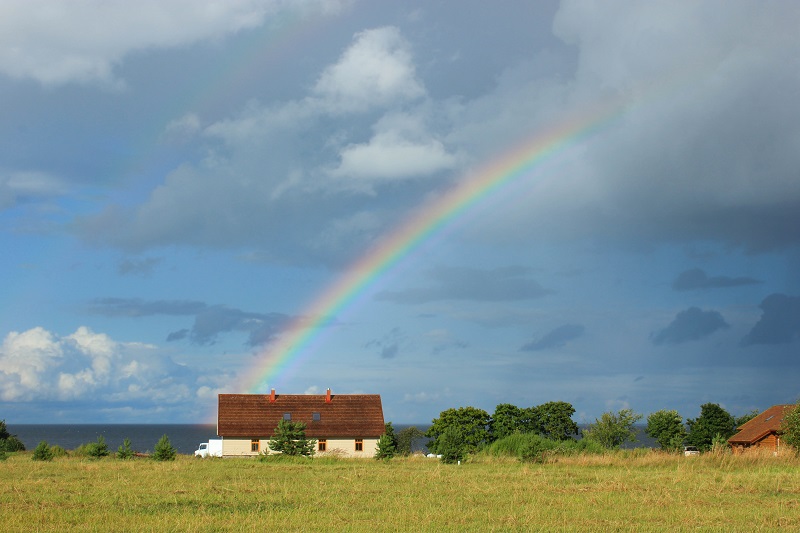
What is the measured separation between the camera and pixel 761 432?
187 ft

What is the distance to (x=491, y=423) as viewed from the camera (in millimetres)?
59562

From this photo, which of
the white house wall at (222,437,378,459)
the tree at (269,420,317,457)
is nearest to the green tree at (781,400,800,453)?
the tree at (269,420,317,457)

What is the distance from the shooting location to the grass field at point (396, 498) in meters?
16.1

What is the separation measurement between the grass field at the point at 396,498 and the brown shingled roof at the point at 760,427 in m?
27.8

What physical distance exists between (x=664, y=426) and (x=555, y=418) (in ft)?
55.6

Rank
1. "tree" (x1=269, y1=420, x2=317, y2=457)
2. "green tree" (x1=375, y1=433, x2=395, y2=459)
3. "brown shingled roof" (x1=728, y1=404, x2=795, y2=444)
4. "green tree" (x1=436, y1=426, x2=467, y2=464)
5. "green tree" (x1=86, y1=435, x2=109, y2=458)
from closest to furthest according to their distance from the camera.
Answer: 1. "green tree" (x1=436, y1=426, x2=467, y2=464)
2. "green tree" (x1=375, y1=433, x2=395, y2=459)
3. "green tree" (x1=86, y1=435, x2=109, y2=458)
4. "tree" (x1=269, y1=420, x2=317, y2=457)
5. "brown shingled roof" (x1=728, y1=404, x2=795, y2=444)

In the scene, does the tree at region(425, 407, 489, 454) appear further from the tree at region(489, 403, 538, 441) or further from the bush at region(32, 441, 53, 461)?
the bush at region(32, 441, 53, 461)

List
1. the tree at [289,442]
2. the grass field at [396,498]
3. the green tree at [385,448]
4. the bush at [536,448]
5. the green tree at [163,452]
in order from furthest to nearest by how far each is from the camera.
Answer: the tree at [289,442] → the green tree at [385,448] → the green tree at [163,452] → the bush at [536,448] → the grass field at [396,498]

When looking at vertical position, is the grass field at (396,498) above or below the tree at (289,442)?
below

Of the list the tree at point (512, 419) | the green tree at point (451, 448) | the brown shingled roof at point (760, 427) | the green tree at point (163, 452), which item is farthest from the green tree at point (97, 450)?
the brown shingled roof at point (760, 427)

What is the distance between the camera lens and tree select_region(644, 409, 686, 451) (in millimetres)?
69750

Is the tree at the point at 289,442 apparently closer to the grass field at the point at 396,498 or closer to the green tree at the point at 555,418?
the grass field at the point at 396,498

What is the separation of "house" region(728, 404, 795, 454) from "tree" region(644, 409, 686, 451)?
6.68 m

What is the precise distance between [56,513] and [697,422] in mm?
57871
